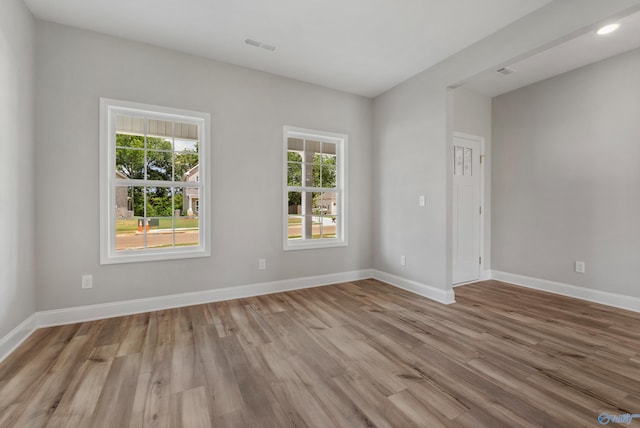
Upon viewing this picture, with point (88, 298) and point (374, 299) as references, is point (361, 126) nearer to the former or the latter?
point (374, 299)

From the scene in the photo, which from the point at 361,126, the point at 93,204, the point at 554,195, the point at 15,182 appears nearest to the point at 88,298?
the point at 93,204

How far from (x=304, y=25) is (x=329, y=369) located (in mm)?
2981

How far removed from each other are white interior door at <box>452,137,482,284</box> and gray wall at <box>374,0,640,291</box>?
754 mm

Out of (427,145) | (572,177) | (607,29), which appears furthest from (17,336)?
(572,177)

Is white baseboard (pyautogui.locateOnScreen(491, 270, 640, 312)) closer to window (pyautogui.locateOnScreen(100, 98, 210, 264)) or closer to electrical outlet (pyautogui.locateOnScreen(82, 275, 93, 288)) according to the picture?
window (pyautogui.locateOnScreen(100, 98, 210, 264))

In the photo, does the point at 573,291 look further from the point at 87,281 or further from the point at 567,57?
the point at 87,281

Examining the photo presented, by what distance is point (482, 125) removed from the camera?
4402mm

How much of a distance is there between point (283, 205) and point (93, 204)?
2018mm

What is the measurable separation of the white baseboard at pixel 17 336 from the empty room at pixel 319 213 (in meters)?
0.02

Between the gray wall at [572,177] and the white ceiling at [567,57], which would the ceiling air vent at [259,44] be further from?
the gray wall at [572,177]

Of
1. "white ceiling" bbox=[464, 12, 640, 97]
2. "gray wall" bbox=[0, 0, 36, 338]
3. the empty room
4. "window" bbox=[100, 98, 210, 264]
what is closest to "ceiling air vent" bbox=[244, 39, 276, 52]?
the empty room

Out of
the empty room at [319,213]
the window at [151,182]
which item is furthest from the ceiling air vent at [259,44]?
the window at [151,182]

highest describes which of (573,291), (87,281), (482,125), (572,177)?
(482,125)

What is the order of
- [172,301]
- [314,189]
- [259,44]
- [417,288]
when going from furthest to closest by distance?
[314,189], [417,288], [172,301], [259,44]
